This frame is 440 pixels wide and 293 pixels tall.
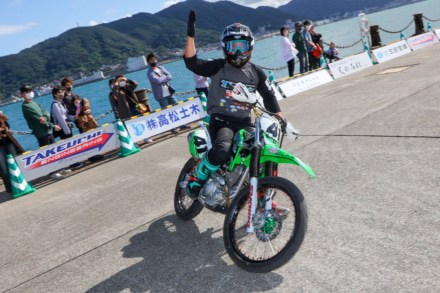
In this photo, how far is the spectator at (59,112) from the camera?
30.8ft

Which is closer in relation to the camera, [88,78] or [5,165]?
[5,165]

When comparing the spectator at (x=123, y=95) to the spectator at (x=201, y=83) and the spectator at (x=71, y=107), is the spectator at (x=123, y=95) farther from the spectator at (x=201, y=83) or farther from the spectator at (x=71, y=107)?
the spectator at (x=201, y=83)

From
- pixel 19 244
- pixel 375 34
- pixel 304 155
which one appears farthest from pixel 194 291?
pixel 375 34

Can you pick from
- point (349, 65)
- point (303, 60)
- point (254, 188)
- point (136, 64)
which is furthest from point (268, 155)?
point (136, 64)

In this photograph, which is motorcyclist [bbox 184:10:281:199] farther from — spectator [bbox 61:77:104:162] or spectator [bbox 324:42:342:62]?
spectator [bbox 324:42:342:62]

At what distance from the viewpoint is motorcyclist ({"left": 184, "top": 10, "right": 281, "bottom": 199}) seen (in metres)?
3.80

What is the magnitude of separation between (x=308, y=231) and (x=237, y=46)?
7.01 ft

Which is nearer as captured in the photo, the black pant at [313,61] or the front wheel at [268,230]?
the front wheel at [268,230]

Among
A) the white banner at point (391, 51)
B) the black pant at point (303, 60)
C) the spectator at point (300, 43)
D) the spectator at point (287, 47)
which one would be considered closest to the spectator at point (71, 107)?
the spectator at point (287, 47)

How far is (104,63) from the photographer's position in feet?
586

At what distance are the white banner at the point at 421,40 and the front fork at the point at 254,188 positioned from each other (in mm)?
19629

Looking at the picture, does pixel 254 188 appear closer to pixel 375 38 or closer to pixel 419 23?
pixel 375 38

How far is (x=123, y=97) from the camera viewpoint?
1061 cm

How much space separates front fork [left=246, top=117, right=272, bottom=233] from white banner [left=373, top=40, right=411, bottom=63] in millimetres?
16436
